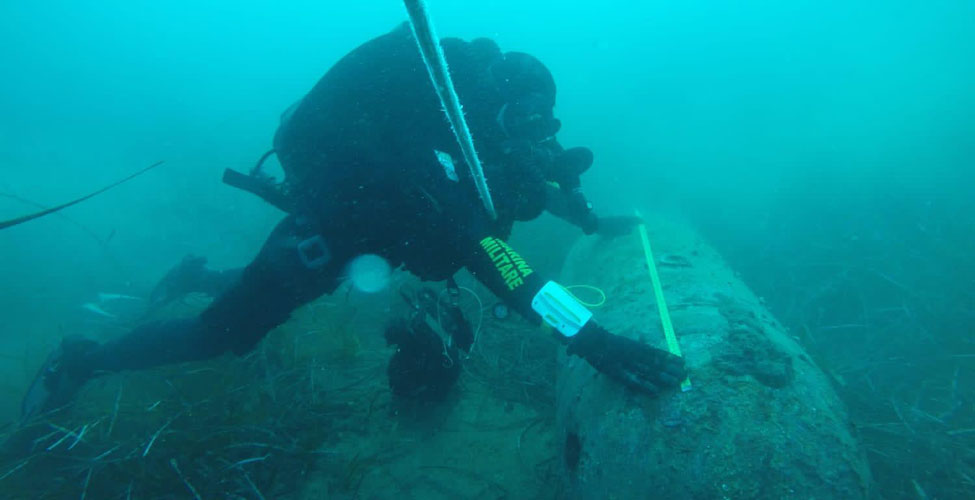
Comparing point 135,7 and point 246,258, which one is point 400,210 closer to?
point 246,258

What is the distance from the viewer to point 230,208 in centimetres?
1012

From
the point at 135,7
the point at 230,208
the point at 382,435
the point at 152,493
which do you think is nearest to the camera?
the point at 152,493

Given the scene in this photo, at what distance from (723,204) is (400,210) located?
24.7 ft

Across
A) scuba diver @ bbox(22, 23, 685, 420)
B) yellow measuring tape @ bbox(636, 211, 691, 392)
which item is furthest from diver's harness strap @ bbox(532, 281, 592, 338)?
yellow measuring tape @ bbox(636, 211, 691, 392)

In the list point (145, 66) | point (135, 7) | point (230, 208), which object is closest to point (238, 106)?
point (230, 208)

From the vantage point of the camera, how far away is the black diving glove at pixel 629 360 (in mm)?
1844

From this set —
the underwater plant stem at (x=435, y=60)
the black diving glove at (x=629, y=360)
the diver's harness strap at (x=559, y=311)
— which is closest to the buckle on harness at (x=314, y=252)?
the underwater plant stem at (x=435, y=60)

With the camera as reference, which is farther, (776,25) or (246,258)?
(776,25)

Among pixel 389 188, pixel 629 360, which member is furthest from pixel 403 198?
pixel 629 360

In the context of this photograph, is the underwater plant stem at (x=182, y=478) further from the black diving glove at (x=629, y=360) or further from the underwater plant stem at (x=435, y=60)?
the underwater plant stem at (x=435, y=60)

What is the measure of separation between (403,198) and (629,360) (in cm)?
143

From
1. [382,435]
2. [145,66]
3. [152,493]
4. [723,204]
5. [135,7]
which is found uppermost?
[135,7]

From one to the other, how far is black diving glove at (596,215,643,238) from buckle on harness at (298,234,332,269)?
2614 mm

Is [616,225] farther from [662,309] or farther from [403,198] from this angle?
[403,198]
